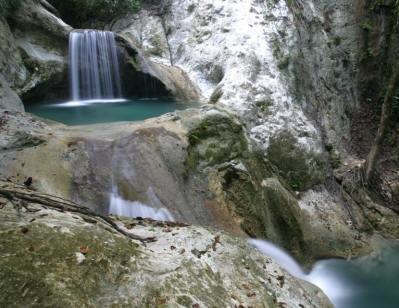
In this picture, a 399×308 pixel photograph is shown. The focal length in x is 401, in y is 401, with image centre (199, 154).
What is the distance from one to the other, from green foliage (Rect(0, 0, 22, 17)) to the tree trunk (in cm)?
919

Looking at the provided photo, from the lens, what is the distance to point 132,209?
209 inches

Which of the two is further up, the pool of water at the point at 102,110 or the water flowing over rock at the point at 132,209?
the pool of water at the point at 102,110

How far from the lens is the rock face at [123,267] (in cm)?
249

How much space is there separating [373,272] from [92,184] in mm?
6177

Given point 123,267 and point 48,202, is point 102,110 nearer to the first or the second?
point 48,202

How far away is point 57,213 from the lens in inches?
130

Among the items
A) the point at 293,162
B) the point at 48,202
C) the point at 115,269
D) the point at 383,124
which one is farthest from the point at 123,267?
the point at 383,124

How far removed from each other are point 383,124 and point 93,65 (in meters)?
7.54

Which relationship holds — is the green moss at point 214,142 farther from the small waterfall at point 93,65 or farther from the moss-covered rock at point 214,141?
the small waterfall at point 93,65

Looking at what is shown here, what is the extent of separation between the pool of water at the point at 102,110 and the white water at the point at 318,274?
3.95m

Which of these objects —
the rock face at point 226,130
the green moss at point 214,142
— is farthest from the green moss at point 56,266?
the green moss at point 214,142

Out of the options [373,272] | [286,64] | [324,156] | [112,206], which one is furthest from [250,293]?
[286,64]

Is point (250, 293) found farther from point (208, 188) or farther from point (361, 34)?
point (361, 34)

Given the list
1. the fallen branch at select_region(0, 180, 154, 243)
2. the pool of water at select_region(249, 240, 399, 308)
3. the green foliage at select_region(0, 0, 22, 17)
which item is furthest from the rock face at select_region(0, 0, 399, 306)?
the fallen branch at select_region(0, 180, 154, 243)
